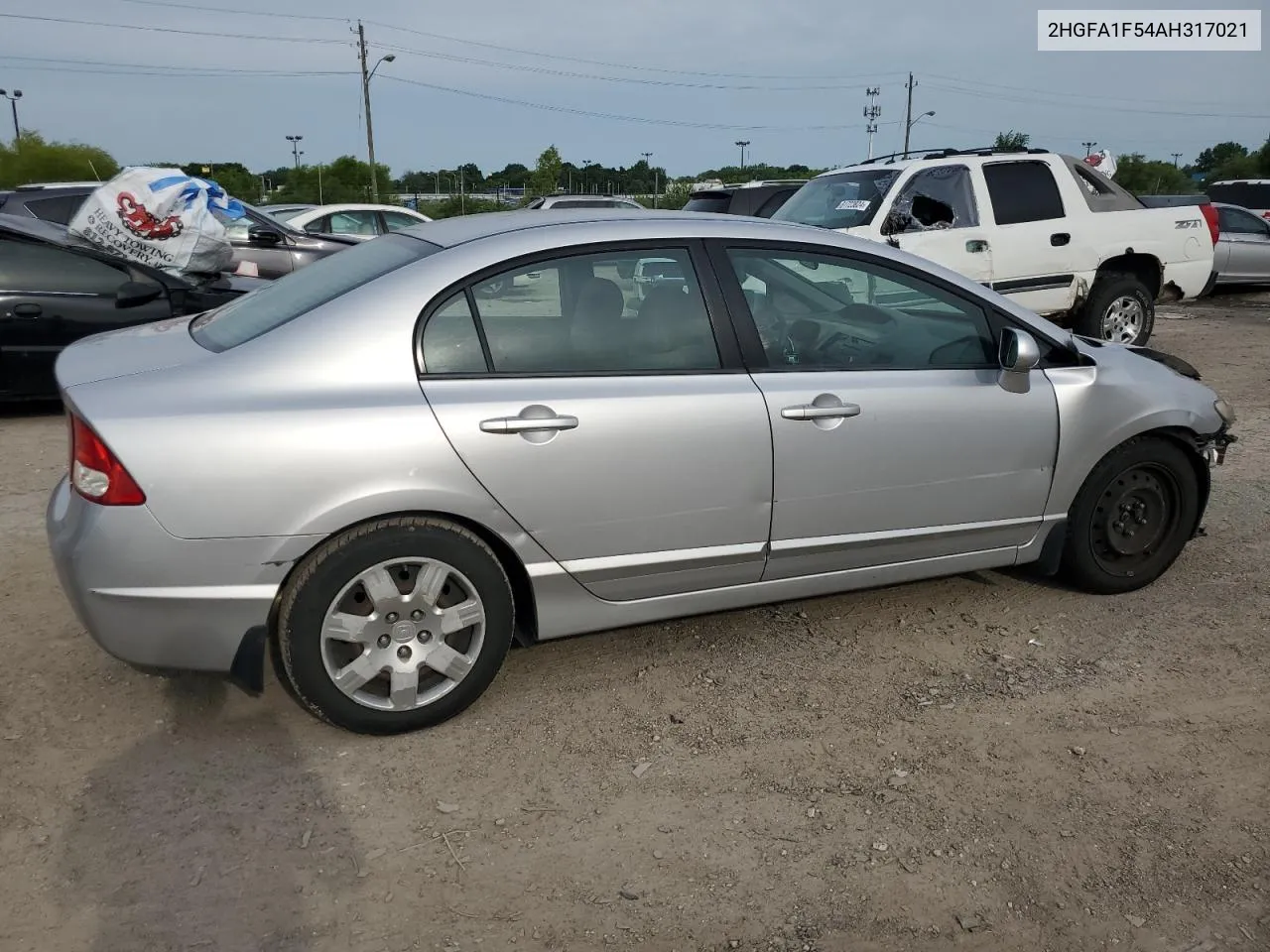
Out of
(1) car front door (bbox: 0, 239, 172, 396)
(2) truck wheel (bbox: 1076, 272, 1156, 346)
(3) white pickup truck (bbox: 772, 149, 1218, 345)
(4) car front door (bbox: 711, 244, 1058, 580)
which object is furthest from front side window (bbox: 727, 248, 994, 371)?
(2) truck wheel (bbox: 1076, 272, 1156, 346)

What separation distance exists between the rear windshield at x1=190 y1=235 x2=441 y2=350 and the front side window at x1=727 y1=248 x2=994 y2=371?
1153mm

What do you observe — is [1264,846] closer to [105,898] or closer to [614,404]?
[614,404]

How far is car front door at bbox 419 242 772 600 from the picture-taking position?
3137 millimetres

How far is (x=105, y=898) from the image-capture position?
250cm

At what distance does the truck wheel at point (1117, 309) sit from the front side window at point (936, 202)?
4.81 feet

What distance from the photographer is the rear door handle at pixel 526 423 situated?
3090mm

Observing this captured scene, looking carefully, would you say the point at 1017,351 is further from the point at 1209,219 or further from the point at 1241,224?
the point at 1241,224

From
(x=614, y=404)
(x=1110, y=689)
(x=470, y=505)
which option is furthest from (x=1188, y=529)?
(x=470, y=505)

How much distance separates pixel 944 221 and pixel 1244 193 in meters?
12.6

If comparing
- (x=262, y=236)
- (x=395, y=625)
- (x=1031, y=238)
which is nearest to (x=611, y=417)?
(x=395, y=625)

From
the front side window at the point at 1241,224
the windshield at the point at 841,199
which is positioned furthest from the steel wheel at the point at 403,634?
the front side window at the point at 1241,224

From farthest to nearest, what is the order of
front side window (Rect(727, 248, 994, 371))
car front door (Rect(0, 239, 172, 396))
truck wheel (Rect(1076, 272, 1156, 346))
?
truck wheel (Rect(1076, 272, 1156, 346)) → car front door (Rect(0, 239, 172, 396)) → front side window (Rect(727, 248, 994, 371))

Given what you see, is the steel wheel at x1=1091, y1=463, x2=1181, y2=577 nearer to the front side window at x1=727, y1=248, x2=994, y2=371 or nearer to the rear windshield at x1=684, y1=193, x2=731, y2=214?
the front side window at x1=727, y1=248, x2=994, y2=371

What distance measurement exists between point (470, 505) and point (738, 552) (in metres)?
0.96
